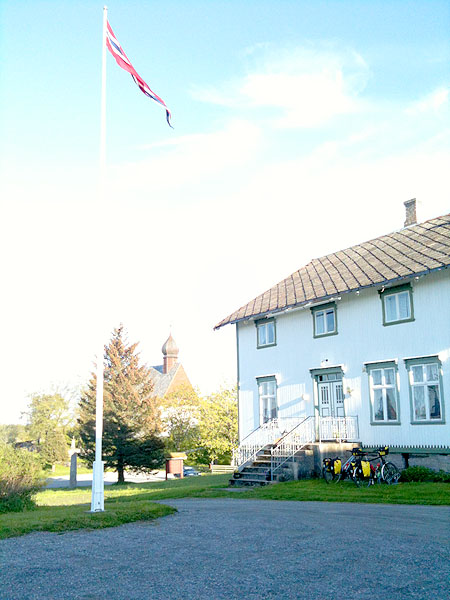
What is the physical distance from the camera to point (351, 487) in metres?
16.5

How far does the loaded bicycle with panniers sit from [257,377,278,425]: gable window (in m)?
5.75

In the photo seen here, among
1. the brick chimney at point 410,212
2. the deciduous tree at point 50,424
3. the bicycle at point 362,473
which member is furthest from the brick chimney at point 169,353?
the bicycle at point 362,473

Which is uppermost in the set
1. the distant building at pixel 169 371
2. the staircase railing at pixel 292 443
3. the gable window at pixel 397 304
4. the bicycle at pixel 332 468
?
the distant building at pixel 169 371

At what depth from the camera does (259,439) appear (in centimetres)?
2416

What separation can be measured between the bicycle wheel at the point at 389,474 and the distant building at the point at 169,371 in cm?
5710

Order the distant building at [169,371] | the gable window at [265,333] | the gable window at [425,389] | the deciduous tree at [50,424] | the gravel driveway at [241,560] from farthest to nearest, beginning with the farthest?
the distant building at [169,371], the deciduous tree at [50,424], the gable window at [265,333], the gable window at [425,389], the gravel driveway at [241,560]

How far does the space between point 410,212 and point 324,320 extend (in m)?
6.10

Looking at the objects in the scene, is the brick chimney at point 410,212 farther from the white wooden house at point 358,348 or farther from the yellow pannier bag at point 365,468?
the yellow pannier bag at point 365,468

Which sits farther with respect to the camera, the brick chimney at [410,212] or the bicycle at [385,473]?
the brick chimney at [410,212]

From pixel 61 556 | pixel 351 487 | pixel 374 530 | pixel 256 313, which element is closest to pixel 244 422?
pixel 256 313

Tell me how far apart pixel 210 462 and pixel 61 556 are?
116 ft

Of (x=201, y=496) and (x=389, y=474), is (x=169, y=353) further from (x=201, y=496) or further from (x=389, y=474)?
(x=389, y=474)

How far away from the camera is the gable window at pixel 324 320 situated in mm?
21906

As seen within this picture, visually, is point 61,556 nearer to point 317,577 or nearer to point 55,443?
point 317,577
